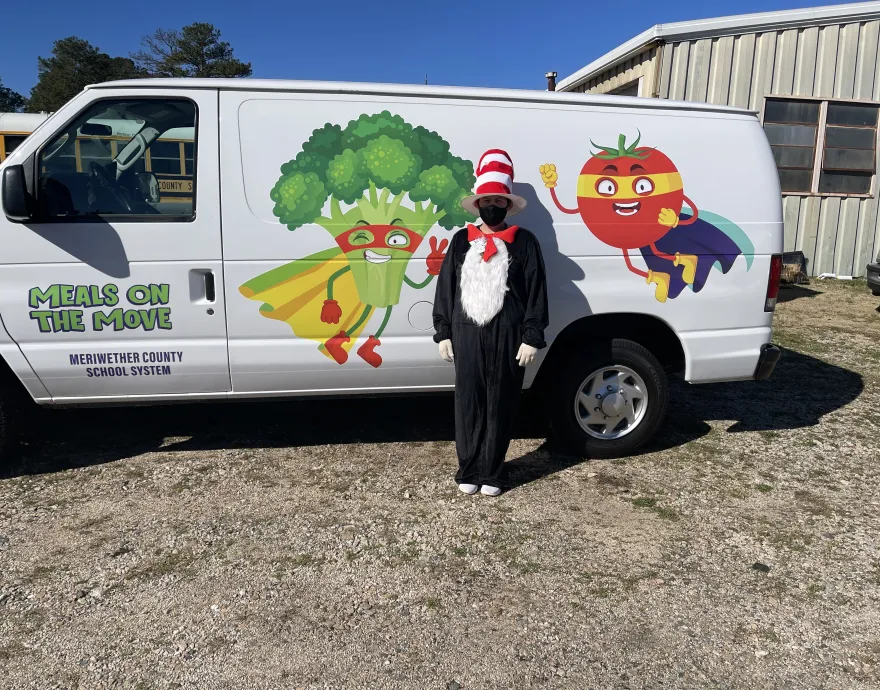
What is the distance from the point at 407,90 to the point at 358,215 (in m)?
0.77

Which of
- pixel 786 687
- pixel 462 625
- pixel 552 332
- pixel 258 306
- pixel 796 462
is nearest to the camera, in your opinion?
pixel 786 687

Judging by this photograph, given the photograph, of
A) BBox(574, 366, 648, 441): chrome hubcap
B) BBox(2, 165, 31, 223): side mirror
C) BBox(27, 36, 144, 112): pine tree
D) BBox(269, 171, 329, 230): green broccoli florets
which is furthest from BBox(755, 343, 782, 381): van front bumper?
BBox(27, 36, 144, 112): pine tree

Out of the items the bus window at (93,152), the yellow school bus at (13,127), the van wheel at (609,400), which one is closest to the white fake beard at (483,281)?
the van wheel at (609,400)

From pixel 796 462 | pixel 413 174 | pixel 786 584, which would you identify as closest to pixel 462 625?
pixel 786 584

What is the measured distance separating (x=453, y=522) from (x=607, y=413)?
4.44 feet

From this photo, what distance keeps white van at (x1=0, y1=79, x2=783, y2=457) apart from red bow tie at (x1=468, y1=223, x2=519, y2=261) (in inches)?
9.9

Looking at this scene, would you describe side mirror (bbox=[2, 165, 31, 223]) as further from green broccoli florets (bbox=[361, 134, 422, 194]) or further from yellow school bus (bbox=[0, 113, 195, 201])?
green broccoli florets (bbox=[361, 134, 422, 194])

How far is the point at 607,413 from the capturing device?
4.35 m

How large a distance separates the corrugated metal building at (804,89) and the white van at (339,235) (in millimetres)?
7461

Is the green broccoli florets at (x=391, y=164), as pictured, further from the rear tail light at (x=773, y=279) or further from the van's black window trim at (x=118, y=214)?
the rear tail light at (x=773, y=279)

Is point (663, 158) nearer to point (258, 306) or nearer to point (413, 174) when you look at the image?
point (413, 174)

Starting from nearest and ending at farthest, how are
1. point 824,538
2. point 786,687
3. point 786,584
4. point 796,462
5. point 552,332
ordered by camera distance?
point 786,687 → point 786,584 → point 824,538 → point 552,332 → point 796,462

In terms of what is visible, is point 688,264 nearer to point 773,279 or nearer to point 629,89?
point 773,279

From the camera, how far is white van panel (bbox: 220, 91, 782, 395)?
12.2 feet
